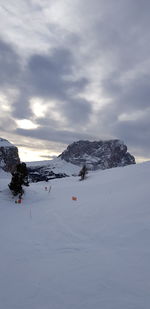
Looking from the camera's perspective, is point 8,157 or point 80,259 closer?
point 80,259

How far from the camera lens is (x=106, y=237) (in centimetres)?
1183

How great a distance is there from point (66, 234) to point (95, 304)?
726 cm

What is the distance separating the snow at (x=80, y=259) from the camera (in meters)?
6.69

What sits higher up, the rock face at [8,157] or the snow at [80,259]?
the rock face at [8,157]

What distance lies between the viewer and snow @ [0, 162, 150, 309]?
6.69 metres

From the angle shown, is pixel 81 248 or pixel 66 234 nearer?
pixel 81 248

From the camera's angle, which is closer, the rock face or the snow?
the snow

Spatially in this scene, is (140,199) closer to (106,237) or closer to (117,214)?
(117,214)

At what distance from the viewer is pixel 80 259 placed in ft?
31.2

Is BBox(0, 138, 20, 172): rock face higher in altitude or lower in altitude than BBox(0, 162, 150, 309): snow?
higher

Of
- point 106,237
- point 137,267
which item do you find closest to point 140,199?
point 106,237

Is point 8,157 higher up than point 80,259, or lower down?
higher up

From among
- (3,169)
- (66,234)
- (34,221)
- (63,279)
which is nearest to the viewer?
(63,279)

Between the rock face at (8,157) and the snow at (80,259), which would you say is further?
the rock face at (8,157)
